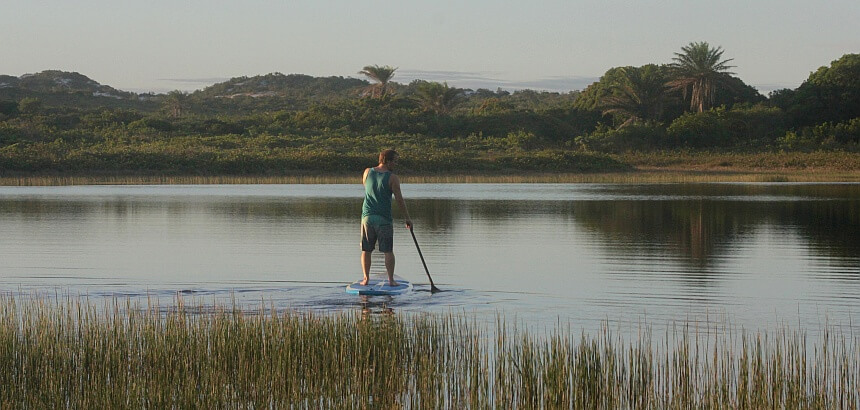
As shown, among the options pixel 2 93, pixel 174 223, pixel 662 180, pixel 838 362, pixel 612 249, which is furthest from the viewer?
pixel 2 93

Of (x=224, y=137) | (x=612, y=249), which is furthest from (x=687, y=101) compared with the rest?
(x=612, y=249)

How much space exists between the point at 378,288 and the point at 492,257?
6566 mm

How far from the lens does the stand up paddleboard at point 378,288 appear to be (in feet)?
49.1

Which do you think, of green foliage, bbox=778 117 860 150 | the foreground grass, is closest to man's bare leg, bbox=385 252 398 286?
the foreground grass

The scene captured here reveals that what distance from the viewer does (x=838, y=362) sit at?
10.4m

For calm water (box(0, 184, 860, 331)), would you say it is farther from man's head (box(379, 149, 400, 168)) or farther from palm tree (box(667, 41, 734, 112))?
palm tree (box(667, 41, 734, 112))

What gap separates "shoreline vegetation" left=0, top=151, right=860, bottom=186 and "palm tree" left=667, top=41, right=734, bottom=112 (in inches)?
516

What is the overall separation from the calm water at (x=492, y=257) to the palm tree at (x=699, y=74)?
172 ft

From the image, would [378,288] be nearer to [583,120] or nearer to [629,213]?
[629,213]

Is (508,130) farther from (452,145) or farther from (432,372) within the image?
(432,372)


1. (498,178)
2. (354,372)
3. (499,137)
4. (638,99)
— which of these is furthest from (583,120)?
(354,372)

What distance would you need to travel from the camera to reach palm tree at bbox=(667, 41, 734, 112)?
91.4m

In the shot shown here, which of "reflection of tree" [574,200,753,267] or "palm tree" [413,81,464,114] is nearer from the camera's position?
"reflection of tree" [574,200,753,267]

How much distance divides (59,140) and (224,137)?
1200cm
